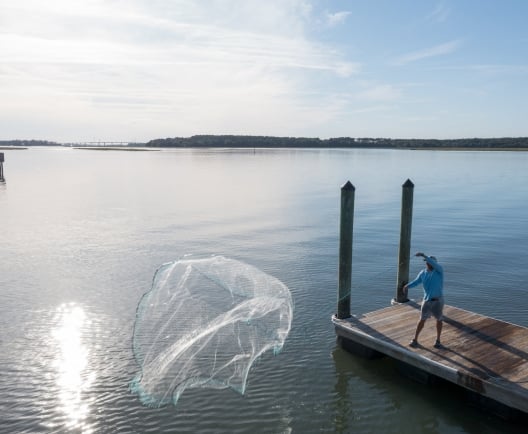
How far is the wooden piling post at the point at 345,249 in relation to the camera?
12.9m

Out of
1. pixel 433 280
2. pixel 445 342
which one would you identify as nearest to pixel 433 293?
pixel 433 280

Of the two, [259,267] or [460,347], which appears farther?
[259,267]

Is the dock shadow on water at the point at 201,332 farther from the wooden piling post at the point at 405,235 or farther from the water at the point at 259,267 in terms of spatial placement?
the wooden piling post at the point at 405,235

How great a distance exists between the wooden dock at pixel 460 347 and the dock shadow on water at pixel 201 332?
6.50 feet

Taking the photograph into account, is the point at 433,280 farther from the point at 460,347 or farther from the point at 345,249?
the point at 345,249

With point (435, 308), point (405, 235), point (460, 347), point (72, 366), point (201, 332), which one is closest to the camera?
point (460, 347)

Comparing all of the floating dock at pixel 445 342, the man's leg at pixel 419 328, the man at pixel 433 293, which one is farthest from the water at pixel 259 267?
the man at pixel 433 293

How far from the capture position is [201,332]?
37.5 ft

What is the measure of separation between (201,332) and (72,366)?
317 centimetres

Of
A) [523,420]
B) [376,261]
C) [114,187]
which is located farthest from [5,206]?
[523,420]

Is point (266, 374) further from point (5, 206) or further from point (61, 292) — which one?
point (5, 206)

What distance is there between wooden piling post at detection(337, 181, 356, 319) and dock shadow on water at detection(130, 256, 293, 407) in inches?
55.5

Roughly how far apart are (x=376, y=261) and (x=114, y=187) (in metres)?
38.5

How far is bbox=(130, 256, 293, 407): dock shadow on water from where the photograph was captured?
10.2 metres
